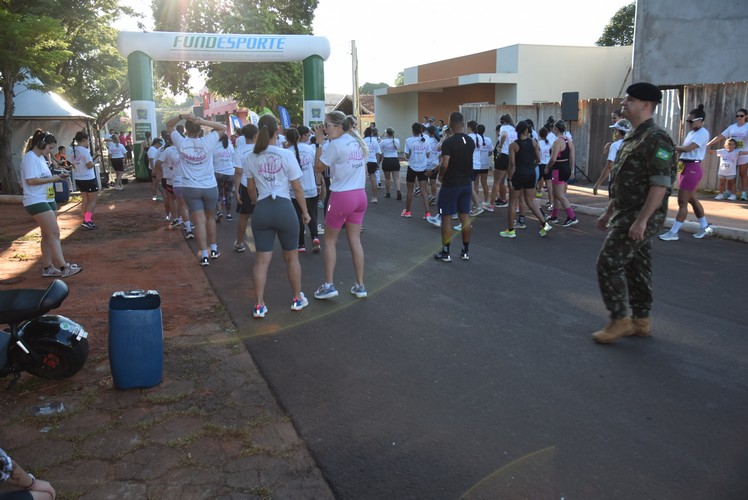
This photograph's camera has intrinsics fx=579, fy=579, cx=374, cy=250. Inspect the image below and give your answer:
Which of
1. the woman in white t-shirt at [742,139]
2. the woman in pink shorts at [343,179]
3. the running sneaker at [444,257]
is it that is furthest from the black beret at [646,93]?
the woman in white t-shirt at [742,139]

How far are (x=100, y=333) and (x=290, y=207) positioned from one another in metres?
2.15

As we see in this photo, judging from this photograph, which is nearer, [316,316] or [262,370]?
[262,370]

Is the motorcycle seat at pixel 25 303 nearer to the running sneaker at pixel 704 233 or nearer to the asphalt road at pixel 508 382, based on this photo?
the asphalt road at pixel 508 382

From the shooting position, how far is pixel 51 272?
25.3 ft

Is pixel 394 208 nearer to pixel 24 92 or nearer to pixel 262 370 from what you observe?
pixel 262 370

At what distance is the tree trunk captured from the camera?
17234mm

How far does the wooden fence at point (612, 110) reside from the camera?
13711 mm

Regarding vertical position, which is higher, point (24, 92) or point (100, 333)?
point (24, 92)

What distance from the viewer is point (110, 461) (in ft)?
11.0

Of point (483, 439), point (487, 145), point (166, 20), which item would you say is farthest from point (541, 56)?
point (483, 439)

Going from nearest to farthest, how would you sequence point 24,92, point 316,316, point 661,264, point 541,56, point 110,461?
point 110,461, point 316,316, point 661,264, point 24,92, point 541,56

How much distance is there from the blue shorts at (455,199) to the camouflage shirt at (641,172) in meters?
3.11

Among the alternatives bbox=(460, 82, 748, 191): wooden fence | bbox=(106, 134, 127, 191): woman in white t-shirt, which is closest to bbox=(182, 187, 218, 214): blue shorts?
bbox=(460, 82, 748, 191): wooden fence

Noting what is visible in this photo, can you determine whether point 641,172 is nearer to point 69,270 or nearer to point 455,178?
point 455,178
